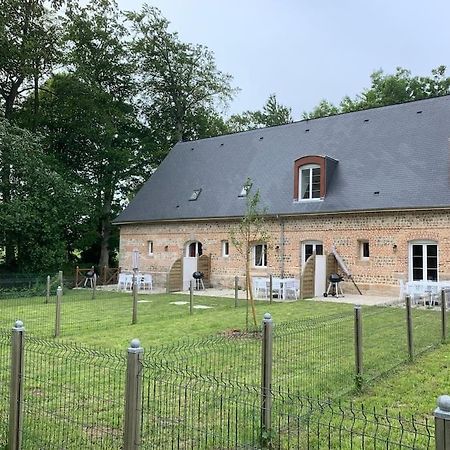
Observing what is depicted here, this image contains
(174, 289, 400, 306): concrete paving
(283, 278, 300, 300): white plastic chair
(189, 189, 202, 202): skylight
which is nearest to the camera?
(174, 289, 400, 306): concrete paving

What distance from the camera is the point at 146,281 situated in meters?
22.1

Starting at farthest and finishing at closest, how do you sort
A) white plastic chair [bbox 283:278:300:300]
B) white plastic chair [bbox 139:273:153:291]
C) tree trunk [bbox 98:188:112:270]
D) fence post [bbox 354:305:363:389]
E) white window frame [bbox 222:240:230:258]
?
tree trunk [bbox 98:188:112:270] < white plastic chair [bbox 139:273:153:291] < white window frame [bbox 222:240:230:258] < white plastic chair [bbox 283:278:300:300] < fence post [bbox 354:305:363:389]

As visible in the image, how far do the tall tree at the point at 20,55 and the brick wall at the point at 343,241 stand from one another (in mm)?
7625

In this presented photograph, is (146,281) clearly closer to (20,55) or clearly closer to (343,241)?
(343,241)

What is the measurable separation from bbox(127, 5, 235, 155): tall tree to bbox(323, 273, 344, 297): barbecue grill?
19.4 meters

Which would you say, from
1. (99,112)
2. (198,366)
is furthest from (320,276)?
(99,112)

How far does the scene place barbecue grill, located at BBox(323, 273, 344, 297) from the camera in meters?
17.4

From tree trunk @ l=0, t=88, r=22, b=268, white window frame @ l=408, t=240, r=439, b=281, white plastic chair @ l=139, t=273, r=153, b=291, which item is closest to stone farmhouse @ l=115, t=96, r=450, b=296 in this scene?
white window frame @ l=408, t=240, r=439, b=281

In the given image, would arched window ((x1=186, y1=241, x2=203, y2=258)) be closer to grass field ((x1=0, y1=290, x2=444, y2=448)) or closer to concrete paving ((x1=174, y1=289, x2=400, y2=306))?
concrete paving ((x1=174, y1=289, x2=400, y2=306))

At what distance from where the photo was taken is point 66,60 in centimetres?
2750

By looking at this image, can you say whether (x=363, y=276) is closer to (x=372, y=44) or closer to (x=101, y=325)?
(x=101, y=325)

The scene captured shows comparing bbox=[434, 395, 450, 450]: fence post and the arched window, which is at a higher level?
the arched window

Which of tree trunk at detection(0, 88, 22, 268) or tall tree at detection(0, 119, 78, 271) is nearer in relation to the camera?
tall tree at detection(0, 119, 78, 271)

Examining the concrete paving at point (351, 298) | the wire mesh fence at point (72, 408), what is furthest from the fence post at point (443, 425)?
the concrete paving at point (351, 298)
